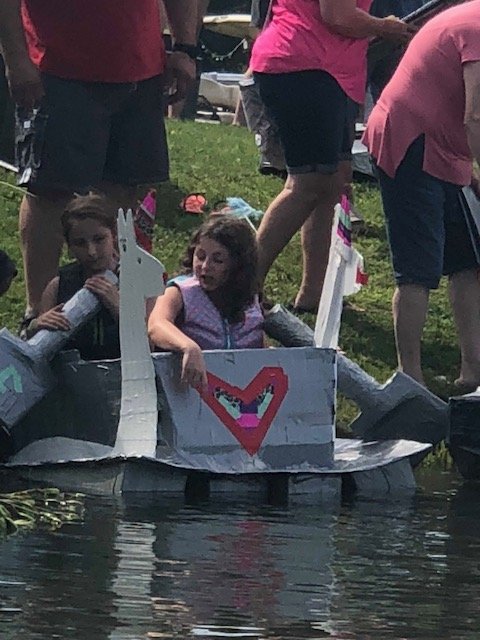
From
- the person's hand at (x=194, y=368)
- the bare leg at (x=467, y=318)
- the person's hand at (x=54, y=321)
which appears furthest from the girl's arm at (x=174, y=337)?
the bare leg at (x=467, y=318)

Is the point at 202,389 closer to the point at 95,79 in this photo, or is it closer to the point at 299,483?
the point at 299,483

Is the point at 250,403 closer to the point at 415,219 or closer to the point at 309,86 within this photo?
the point at 415,219

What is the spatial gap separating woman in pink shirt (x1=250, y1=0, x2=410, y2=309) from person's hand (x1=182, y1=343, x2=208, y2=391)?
5.58ft

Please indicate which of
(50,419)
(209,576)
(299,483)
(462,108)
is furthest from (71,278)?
(209,576)

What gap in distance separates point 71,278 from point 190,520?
57.8 inches

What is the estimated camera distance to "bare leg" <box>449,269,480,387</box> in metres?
8.16

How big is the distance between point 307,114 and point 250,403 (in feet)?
6.48

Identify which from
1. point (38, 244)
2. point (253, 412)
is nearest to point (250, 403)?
point (253, 412)

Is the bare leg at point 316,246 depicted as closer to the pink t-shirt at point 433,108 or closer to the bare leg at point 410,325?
the pink t-shirt at point 433,108

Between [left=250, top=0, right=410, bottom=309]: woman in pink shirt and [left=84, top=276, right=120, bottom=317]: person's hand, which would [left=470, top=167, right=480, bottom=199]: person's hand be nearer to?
[left=250, top=0, right=410, bottom=309]: woman in pink shirt

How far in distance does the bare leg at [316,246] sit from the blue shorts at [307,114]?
0.94 feet

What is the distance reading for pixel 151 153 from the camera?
7.96 meters

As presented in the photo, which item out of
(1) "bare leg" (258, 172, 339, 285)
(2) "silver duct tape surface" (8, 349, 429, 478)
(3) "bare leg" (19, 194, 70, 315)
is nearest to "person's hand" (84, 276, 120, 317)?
(2) "silver duct tape surface" (8, 349, 429, 478)

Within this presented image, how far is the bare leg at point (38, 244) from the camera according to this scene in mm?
7730
